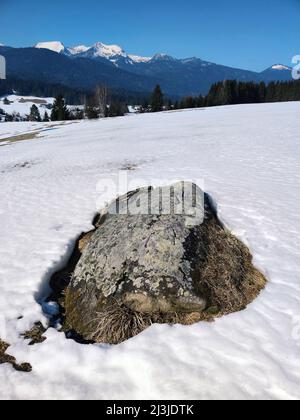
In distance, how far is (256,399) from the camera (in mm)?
4129

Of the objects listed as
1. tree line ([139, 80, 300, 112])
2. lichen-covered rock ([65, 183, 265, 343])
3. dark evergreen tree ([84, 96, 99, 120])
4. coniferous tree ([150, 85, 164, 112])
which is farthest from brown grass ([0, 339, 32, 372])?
coniferous tree ([150, 85, 164, 112])

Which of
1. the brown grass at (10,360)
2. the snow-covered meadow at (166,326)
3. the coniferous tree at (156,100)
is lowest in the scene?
the brown grass at (10,360)

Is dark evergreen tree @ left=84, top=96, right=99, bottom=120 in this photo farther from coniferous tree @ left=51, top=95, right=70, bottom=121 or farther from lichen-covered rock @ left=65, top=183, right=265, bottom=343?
lichen-covered rock @ left=65, top=183, right=265, bottom=343

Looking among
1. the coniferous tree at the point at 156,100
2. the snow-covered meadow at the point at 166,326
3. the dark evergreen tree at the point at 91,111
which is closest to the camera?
the snow-covered meadow at the point at 166,326

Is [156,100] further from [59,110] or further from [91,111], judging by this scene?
[59,110]

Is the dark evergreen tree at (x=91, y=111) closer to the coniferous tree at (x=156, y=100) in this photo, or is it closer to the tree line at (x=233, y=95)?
the coniferous tree at (x=156, y=100)

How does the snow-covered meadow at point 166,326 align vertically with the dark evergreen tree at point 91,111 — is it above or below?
below

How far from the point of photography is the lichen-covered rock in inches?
220

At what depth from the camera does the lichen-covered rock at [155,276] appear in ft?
18.3

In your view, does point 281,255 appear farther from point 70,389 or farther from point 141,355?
point 70,389

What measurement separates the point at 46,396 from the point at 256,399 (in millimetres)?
2633

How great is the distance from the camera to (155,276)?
5816 millimetres

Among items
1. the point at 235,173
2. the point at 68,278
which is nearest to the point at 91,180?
the point at 235,173

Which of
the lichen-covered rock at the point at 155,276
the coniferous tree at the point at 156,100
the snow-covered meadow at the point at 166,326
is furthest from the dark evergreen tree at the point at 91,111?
the lichen-covered rock at the point at 155,276
